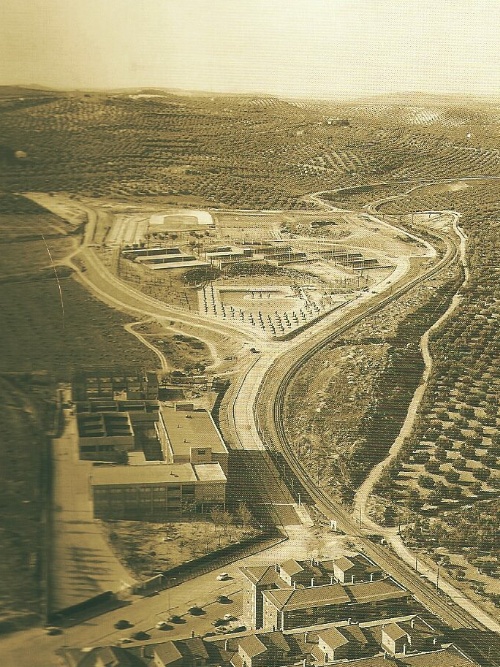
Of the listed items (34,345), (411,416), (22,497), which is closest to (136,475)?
(22,497)

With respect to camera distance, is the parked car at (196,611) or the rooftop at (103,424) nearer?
the parked car at (196,611)

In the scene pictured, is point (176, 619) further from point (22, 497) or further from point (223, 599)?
point (22, 497)

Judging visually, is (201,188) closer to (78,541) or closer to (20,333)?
(20,333)

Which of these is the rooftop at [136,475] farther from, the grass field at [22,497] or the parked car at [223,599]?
the parked car at [223,599]

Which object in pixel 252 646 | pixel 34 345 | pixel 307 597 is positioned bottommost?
pixel 252 646

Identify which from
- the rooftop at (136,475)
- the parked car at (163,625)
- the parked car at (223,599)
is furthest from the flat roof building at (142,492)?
the parked car at (163,625)

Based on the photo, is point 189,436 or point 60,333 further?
point 60,333

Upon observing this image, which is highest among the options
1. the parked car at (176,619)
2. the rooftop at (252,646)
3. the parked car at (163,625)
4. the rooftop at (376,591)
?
the rooftop at (376,591)

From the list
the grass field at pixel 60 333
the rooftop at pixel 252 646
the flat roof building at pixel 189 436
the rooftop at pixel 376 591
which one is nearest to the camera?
the rooftop at pixel 252 646

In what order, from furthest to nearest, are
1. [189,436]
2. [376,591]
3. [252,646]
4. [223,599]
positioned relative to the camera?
[189,436] < [376,591] < [223,599] < [252,646]
